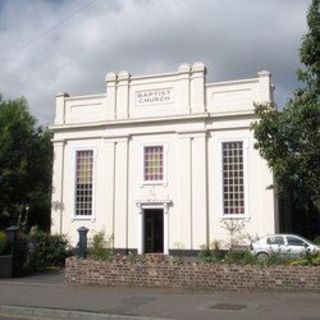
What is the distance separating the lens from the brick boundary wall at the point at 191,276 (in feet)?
47.1

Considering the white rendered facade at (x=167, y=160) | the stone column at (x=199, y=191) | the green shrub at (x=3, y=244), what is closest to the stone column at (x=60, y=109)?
the white rendered facade at (x=167, y=160)

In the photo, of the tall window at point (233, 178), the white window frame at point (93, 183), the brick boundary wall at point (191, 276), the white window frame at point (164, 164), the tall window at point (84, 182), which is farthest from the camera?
the tall window at point (84, 182)

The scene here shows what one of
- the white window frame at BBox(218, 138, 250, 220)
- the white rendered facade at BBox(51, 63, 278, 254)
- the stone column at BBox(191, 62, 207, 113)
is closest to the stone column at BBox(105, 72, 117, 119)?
the white rendered facade at BBox(51, 63, 278, 254)

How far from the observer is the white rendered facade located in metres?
31.2

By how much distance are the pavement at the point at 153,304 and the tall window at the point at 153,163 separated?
670 inches

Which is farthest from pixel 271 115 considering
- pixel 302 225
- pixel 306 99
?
pixel 302 225

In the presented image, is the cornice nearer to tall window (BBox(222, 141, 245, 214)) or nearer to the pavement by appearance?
tall window (BBox(222, 141, 245, 214))

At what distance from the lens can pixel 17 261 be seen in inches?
795

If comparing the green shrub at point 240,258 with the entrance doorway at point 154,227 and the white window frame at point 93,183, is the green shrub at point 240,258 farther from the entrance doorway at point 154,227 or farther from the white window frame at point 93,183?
the white window frame at point 93,183

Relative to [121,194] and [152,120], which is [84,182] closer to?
[121,194]

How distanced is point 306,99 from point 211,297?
5.77m

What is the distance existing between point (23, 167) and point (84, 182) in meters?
4.37

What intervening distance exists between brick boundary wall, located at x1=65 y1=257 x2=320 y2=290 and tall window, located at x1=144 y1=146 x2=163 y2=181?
16037 mm

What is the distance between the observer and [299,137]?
16.2 metres
